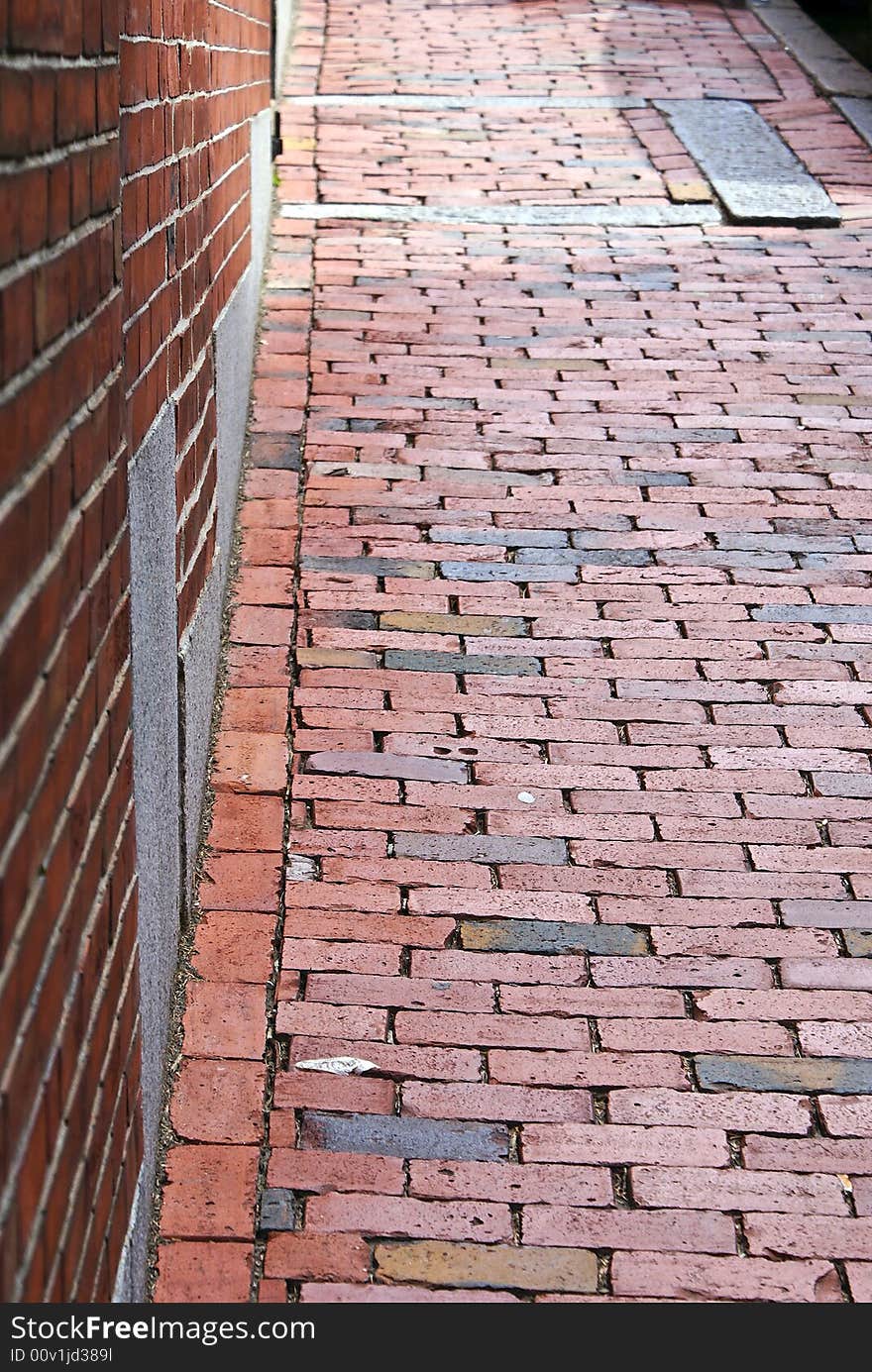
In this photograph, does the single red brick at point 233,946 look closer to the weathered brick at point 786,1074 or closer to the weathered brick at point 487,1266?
the weathered brick at point 487,1266

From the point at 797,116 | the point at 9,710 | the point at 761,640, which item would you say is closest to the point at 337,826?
the point at 761,640

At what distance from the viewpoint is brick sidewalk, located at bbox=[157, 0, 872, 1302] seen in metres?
2.56

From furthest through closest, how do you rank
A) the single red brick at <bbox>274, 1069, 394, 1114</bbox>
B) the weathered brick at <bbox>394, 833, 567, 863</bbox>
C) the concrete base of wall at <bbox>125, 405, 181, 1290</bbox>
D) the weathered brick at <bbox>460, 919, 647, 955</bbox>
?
the weathered brick at <bbox>394, 833, 567, 863</bbox>
the weathered brick at <bbox>460, 919, 647, 955</bbox>
the single red brick at <bbox>274, 1069, 394, 1114</bbox>
the concrete base of wall at <bbox>125, 405, 181, 1290</bbox>

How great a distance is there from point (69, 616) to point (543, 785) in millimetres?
2095

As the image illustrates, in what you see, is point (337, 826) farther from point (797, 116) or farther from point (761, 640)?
point (797, 116)

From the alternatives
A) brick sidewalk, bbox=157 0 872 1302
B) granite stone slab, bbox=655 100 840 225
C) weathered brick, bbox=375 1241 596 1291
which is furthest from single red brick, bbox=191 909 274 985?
granite stone slab, bbox=655 100 840 225

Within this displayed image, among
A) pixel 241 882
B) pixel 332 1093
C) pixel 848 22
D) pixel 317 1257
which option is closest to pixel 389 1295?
pixel 317 1257

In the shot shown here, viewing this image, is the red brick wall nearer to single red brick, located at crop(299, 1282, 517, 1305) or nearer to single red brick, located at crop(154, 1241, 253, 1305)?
single red brick, located at crop(154, 1241, 253, 1305)

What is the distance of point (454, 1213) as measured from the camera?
253cm

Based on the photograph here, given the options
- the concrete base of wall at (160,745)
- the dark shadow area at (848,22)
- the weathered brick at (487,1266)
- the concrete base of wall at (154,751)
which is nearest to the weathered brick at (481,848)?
the concrete base of wall at (160,745)

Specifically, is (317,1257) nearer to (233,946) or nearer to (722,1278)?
(722,1278)

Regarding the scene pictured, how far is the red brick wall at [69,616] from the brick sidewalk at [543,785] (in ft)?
1.92

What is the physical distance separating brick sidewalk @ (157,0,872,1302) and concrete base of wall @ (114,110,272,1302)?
13 centimetres
